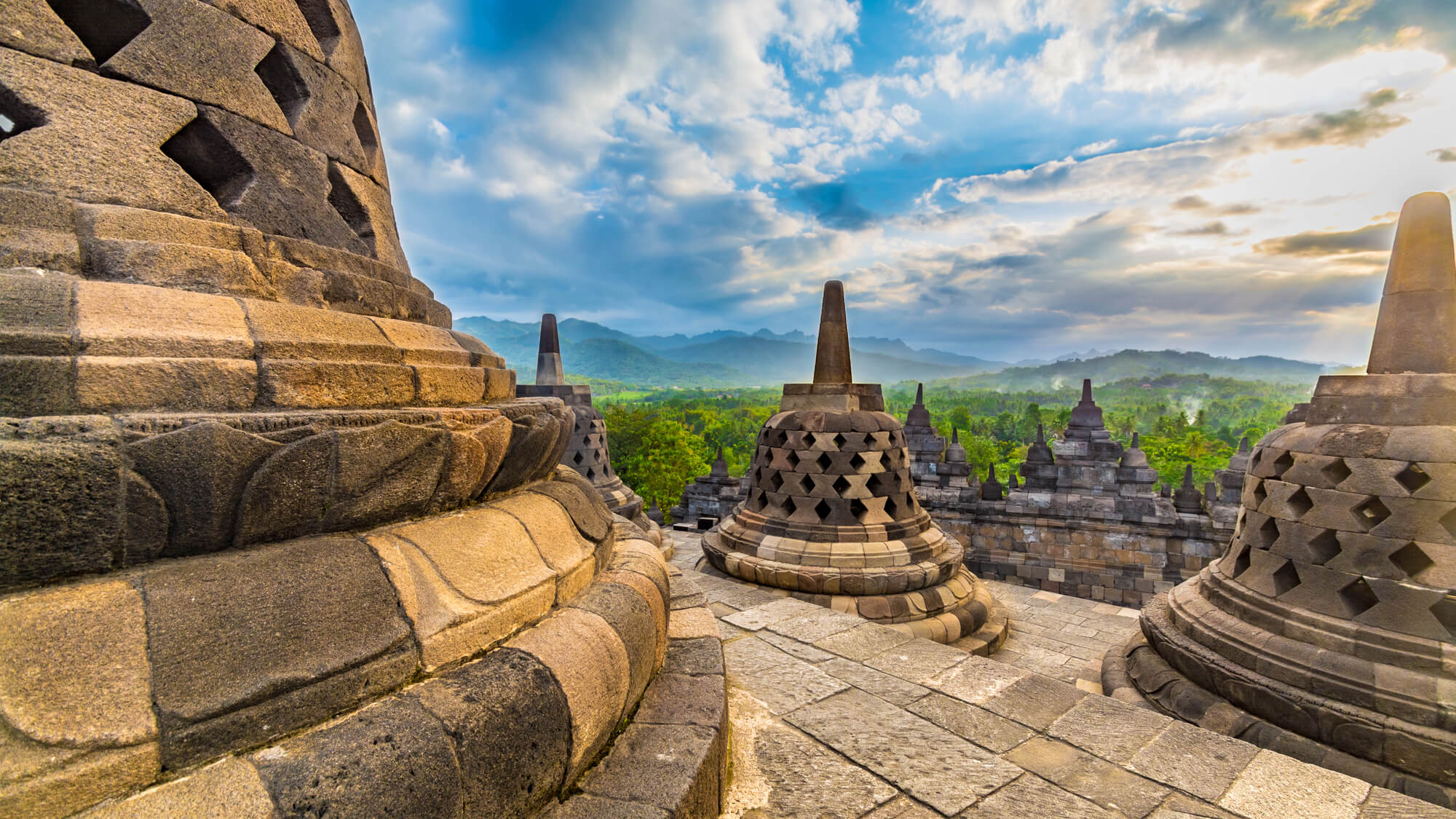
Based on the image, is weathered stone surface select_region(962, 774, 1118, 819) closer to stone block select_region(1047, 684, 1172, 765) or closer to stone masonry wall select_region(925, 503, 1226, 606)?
stone block select_region(1047, 684, 1172, 765)

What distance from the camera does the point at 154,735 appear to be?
1.19m

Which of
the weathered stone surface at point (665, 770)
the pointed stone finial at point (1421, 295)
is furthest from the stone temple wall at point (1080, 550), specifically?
the weathered stone surface at point (665, 770)

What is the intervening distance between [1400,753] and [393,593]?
5.29 metres

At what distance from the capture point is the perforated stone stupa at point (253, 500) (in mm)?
1228

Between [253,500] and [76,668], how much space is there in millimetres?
438

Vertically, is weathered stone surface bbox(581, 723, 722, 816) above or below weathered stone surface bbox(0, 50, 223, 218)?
below

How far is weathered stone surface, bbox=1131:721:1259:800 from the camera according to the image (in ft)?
8.04

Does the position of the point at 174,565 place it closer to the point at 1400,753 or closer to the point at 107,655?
the point at 107,655

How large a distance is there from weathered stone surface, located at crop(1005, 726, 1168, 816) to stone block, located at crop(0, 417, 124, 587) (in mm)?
3226

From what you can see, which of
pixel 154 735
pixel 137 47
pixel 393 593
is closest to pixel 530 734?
pixel 393 593

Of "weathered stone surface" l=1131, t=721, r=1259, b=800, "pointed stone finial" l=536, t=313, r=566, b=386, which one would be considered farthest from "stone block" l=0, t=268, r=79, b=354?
"pointed stone finial" l=536, t=313, r=566, b=386

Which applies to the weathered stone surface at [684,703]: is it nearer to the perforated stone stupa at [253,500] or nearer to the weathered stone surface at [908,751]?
the perforated stone stupa at [253,500]

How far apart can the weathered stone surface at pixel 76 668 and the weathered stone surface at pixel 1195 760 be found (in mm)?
3436

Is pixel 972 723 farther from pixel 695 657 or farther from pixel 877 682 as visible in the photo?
pixel 695 657
